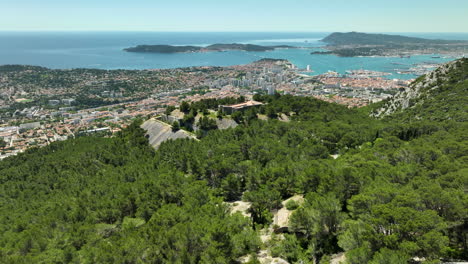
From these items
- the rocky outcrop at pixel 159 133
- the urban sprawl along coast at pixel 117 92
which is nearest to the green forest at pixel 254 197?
the rocky outcrop at pixel 159 133

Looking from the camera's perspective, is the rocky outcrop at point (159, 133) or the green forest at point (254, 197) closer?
the green forest at point (254, 197)

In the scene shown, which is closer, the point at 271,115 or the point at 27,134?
the point at 271,115

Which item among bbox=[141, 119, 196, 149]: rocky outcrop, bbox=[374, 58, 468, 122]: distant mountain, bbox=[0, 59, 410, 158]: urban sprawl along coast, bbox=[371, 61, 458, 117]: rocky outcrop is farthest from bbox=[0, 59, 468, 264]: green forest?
bbox=[0, 59, 410, 158]: urban sprawl along coast

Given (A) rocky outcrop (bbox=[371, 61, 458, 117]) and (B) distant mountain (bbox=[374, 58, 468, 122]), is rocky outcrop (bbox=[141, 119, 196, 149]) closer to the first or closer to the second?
(B) distant mountain (bbox=[374, 58, 468, 122])

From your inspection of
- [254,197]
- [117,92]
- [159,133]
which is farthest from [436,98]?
[117,92]

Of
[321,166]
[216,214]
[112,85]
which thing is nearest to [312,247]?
[216,214]

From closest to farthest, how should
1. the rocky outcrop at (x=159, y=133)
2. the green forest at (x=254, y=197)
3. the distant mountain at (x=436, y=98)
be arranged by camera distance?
the green forest at (x=254, y=197), the distant mountain at (x=436, y=98), the rocky outcrop at (x=159, y=133)

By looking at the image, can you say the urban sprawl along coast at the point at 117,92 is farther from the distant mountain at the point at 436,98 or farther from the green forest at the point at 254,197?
the green forest at the point at 254,197

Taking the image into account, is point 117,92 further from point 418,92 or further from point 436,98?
point 436,98

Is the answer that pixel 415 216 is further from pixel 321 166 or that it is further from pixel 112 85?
pixel 112 85
